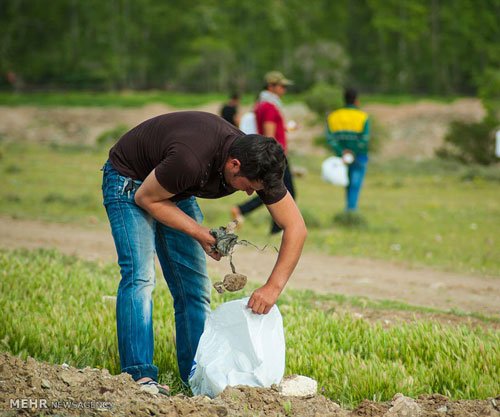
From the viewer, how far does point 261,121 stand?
11750mm

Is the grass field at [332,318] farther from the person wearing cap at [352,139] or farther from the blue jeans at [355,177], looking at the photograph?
the person wearing cap at [352,139]

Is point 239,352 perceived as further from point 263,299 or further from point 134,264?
point 134,264

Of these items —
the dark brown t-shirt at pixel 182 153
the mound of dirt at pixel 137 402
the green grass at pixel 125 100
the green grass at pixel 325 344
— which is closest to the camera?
the mound of dirt at pixel 137 402

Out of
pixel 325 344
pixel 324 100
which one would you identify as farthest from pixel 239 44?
pixel 325 344

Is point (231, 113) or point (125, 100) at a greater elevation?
point (125, 100)

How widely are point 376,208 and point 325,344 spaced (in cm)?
1159

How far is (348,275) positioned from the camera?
386 inches

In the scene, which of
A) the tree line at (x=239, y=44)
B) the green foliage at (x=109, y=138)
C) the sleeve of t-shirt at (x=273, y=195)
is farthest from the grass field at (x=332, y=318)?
the tree line at (x=239, y=44)

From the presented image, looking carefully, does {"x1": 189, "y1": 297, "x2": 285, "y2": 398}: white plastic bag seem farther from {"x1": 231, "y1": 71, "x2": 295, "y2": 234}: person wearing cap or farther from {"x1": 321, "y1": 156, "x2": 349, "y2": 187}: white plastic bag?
{"x1": 321, "y1": 156, "x2": 349, "y2": 187}: white plastic bag

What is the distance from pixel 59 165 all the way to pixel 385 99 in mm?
29489

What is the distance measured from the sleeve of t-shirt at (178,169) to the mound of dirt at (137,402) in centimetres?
115

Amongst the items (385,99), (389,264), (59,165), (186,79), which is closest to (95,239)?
(389,264)

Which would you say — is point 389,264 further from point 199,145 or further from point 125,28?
point 125,28

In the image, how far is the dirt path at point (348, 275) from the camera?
8.66 metres
